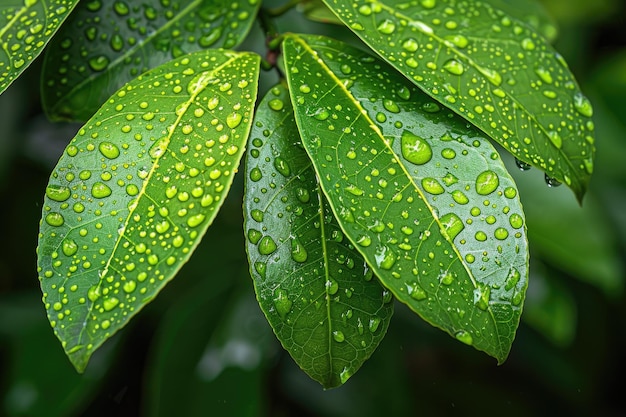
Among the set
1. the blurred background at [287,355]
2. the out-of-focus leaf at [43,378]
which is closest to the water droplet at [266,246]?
the blurred background at [287,355]

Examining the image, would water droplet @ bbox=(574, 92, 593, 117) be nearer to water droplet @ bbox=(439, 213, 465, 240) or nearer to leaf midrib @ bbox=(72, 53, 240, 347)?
water droplet @ bbox=(439, 213, 465, 240)

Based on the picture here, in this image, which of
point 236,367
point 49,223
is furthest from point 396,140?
point 236,367

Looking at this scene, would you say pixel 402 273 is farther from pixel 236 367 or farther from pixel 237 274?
pixel 237 274

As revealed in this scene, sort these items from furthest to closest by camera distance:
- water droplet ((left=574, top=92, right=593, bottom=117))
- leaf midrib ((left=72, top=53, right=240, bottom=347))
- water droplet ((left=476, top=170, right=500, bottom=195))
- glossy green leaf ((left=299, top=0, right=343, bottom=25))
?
glossy green leaf ((left=299, top=0, right=343, bottom=25)), water droplet ((left=574, top=92, right=593, bottom=117)), water droplet ((left=476, top=170, right=500, bottom=195)), leaf midrib ((left=72, top=53, right=240, bottom=347))

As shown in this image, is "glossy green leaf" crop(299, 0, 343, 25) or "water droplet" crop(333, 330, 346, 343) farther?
"glossy green leaf" crop(299, 0, 343, 25)

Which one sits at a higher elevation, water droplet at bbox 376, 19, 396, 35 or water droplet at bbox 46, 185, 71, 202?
water droplet at bbox 376, 19, 396, 35

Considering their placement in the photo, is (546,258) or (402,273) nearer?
(402,273)

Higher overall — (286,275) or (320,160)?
(320,160)

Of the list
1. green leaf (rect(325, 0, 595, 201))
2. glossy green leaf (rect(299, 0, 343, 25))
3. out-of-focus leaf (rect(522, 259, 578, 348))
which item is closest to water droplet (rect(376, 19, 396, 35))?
green leaf (rect(325, 0, 595, 201))
